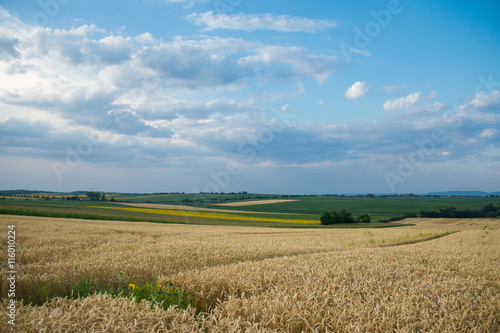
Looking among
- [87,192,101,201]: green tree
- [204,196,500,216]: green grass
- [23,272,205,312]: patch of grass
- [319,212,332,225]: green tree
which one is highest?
[23,272,205,312]: patch of grass

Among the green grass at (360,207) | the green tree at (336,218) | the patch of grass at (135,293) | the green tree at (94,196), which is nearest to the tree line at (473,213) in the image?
the green grass at (360,207)

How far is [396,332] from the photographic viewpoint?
3010mm

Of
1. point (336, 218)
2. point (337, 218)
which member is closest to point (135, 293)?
point (336, 218)

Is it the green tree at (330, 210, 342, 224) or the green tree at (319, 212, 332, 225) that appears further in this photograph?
the green tree at (330, 210, 342, 224)

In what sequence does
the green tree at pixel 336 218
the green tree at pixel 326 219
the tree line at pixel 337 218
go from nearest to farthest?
the green tree at pixel 326 219, the tree line at pixel 337 218, the green tree at pixel 336 218

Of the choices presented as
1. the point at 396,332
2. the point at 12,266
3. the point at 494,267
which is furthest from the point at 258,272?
the point at 494,267

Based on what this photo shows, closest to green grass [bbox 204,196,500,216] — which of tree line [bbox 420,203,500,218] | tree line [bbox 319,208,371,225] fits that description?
tree line [bbox 420,203,500,218]

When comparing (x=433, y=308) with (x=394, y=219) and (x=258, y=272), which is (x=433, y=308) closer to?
(x=258, y=272)

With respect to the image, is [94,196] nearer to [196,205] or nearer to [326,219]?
[196,205]

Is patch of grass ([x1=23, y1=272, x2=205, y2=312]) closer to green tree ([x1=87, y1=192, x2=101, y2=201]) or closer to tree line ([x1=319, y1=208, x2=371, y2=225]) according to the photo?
tree line ([x1=319, y1=208, x2=371, y2=225])

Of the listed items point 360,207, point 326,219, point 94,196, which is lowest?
point 360,207

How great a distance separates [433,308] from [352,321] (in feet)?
4.87

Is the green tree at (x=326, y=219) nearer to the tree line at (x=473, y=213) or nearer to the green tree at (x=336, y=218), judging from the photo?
the green tree at (x=336, y=218)

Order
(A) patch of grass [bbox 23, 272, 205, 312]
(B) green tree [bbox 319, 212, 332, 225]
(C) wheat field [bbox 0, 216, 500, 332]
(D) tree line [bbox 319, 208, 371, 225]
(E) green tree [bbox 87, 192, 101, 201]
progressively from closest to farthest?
(C) wheat field [bbox 0, 216, 500, 332], (A) patch of grass [bbox 23, 272, 205, 312], (B) green tree [bbox 319, 212, 332, 225], (D) tree line [bbox 319, 208, 371, 225], (E) green tree [bbox 87, 192, 101, 201]
